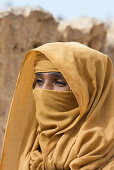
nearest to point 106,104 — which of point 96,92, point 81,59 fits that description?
point 96,92

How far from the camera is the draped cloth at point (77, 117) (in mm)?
2189

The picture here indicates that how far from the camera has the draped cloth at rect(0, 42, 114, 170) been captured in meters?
2.19

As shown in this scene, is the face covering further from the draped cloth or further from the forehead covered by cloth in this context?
the forehead covered by cloth

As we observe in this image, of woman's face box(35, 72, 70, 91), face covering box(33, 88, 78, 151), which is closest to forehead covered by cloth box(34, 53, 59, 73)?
woman's face box(35, 72, 70, 91)

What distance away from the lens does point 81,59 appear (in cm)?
228

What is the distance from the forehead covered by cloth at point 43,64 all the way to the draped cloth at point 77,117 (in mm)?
33

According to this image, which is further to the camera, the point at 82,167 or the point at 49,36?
the point at 49,36

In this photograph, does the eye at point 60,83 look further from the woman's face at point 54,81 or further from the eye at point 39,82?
the eye at point 39,82

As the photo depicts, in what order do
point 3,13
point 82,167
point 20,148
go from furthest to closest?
point 3,13 → point 20,148 → point 82,167

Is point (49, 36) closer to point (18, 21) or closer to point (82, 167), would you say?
point (18, 21)

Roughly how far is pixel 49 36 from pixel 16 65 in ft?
2.31

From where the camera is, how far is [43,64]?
2.39 meters

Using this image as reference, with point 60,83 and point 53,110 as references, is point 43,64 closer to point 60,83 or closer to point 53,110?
point 60,83

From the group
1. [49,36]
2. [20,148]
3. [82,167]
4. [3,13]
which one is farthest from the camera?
[49,36]
